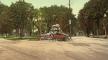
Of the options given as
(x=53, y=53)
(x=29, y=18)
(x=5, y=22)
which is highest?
(x=29, y=18)

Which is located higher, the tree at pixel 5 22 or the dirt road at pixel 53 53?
the tree at pixel 5 22

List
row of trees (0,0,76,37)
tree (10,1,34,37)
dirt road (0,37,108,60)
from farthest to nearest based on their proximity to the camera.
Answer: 1. row of trees (0,0,76,37)
2. tree (10,1,34,37)
3. dirt road (0,37,108,60)

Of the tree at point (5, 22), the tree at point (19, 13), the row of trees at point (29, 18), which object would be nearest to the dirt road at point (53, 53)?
the row of trees at point (29, 18)

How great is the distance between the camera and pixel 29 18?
10631 centimetres

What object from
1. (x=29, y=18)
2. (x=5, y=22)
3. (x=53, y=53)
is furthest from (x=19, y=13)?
(x=53, y=53)

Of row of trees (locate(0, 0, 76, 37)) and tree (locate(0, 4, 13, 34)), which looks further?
tree (locate(0, 4, 13, 34))

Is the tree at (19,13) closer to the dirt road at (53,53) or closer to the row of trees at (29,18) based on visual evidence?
the row of trees at (29,18)

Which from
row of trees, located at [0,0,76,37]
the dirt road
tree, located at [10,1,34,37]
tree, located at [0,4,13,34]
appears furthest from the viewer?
tree, located at [0,4,13,34]

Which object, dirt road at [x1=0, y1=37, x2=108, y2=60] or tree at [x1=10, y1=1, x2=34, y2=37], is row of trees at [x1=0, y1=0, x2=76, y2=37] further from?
dirt road at [x1=0, y1=37, x2=108, y2=60]

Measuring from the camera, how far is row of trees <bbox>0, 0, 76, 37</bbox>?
98375 millimetres

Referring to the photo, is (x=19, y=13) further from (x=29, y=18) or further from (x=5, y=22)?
(x=5, y=22)

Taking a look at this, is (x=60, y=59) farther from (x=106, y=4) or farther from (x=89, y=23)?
(x=89, y=23)

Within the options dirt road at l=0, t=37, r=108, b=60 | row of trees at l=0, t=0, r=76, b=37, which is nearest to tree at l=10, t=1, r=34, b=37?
row of trees at l=0, t=0, r=76, b=37

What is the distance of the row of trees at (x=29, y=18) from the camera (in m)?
98.4
